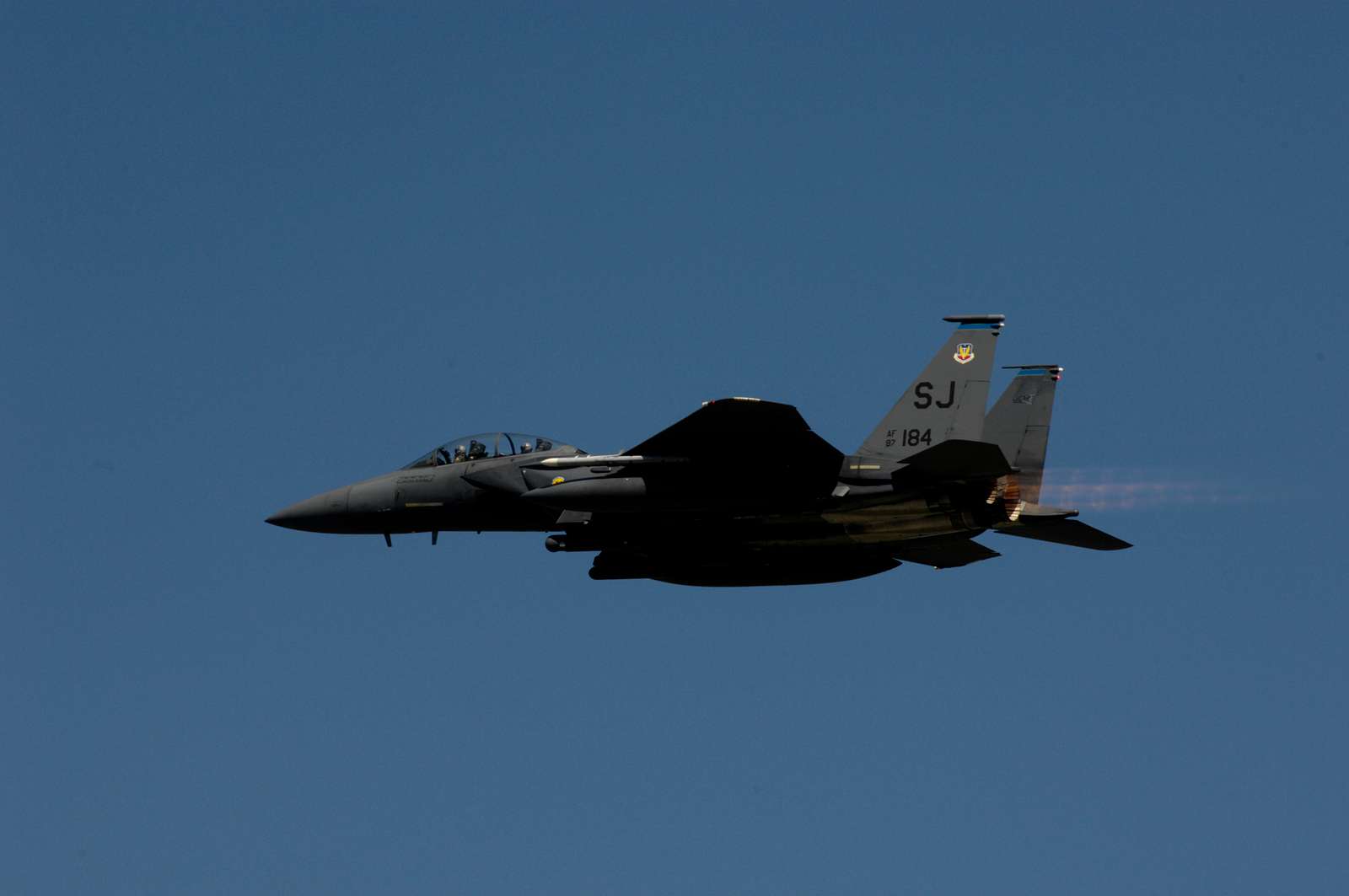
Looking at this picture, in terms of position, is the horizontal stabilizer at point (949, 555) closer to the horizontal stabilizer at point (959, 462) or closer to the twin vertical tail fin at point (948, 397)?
the twin vertical tail fin at point (948, 397)

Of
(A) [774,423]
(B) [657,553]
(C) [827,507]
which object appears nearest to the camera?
(A) [774,423]

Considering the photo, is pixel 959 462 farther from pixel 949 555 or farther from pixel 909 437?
pixel 949 555

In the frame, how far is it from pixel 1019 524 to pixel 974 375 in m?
3.03

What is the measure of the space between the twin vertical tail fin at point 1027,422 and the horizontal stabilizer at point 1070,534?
22.0 inches

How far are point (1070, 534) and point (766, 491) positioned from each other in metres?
6.07

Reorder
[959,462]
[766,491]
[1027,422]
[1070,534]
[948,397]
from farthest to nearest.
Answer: [1027,422], [1070,534], [948,397], [766,491], [959,462]

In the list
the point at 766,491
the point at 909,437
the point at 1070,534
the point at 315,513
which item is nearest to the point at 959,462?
the point at 909,437

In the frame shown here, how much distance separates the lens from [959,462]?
29938 mm

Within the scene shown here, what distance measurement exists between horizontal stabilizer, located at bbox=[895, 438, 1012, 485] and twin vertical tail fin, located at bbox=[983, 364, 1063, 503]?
3.51 metres

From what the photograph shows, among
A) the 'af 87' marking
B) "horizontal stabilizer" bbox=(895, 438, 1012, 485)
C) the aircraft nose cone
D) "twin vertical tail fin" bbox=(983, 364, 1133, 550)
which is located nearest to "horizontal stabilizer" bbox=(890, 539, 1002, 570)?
"twin vertical tail fin" bbox=(983, 364, 1133, 550)

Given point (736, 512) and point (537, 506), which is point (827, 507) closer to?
point (736, 512)

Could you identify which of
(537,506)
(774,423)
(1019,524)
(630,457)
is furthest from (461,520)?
(1019,524)

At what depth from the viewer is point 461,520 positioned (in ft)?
113

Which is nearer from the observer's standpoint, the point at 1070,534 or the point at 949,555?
the point at 1070,534
